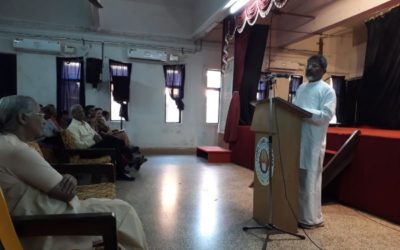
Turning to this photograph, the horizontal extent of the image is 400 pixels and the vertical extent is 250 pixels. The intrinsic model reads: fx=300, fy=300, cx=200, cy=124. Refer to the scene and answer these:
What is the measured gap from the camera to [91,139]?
412cm

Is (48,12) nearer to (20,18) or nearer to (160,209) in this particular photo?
(20,18)

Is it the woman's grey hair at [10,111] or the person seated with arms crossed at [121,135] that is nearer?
the woman's grey hair at [10,111]

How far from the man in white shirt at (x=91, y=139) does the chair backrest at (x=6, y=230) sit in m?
2.75

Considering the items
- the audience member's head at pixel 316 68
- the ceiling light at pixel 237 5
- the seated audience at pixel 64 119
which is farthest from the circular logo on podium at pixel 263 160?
the seated audience at pixel 64 119

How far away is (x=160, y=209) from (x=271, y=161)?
1.34 m

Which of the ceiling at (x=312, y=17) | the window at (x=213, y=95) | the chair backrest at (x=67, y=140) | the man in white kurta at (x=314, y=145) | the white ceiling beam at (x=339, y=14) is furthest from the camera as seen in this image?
the window at (x=213, y=95)

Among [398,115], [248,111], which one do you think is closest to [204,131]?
[248,111]

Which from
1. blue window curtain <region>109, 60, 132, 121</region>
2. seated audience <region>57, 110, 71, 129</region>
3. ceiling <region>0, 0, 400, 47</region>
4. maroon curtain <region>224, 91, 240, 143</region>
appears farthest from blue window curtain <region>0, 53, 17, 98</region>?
maroon curtain <region>224, 91, 240, 143</region>

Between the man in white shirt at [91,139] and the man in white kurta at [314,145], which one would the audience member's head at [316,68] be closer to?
the man in white kurta at [314,145]

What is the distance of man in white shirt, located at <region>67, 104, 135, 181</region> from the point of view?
3.86 m

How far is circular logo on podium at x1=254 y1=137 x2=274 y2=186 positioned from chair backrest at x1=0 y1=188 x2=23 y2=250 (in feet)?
6.14

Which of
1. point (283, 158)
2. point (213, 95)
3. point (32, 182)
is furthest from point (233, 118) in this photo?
point (32, 182)

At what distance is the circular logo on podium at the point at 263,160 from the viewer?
2549mm

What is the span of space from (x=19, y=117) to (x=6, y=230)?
0.51m
